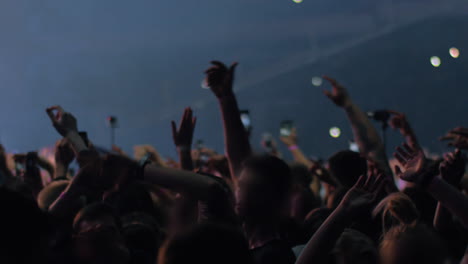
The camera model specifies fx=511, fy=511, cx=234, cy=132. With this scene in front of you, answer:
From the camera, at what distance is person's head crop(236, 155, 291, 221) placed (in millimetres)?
2324

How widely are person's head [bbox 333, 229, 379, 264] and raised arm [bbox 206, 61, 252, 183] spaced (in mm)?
739

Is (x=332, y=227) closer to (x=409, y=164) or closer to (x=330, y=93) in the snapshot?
(x=409, y=164)

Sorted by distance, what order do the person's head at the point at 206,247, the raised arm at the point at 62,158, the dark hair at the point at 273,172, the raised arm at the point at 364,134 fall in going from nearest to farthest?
the person's head at the point at 206,247, the dark hair at the point at 273,172, the raised arm at the point at 364,134, the raised arm at the point at 62,158

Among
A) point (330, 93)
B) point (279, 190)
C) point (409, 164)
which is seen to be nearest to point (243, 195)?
point (279, 190)

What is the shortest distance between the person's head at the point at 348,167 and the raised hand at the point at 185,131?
3.22 ft

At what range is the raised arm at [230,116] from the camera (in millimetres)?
2789

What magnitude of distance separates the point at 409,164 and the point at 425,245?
0.49 metres

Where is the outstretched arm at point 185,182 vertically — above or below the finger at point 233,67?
below

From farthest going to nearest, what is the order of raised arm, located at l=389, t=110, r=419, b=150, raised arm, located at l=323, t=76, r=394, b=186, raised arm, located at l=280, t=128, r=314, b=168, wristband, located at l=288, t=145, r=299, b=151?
wristband, located at l=288, t=145, r=299, b=151
raised arm, located at l=280, t=128, r=314, b=168
raised arm, located at l=389, t=110, r=419, b=150
raised arm, located at l=323, t=76, r=394, b=186

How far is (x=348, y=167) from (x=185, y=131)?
1.10 metres

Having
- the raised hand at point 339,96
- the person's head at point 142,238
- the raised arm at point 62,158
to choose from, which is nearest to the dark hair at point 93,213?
the person's head at point 142,238

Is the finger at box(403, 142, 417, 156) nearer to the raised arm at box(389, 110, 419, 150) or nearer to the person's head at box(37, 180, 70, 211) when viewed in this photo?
the raised arm at box(389, 110, 419, 150)

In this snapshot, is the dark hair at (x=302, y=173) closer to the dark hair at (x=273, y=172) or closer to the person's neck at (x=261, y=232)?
the dark hair at (x=273, y=172)

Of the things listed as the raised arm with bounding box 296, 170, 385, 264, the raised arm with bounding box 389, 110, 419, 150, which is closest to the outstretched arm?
the raised arm with bounding box 296, 170, 385, 264
